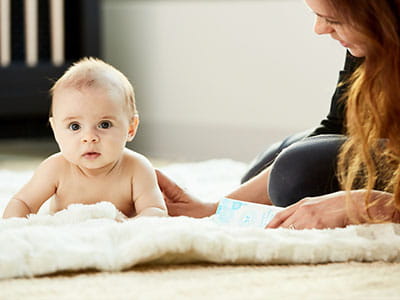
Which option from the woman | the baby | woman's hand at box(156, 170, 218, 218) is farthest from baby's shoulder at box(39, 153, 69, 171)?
the woman

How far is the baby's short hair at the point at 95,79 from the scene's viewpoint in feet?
4.78

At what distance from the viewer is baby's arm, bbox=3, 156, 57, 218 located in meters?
1.49

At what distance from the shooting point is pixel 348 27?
1.19 m

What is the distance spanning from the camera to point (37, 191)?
150cm

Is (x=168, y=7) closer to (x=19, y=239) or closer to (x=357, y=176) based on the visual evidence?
(x=357, y=176)

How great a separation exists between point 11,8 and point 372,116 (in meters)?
2.36

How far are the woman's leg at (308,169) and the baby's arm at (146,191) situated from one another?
21cm

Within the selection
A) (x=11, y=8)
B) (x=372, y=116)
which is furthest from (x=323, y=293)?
(x=11, y=8)

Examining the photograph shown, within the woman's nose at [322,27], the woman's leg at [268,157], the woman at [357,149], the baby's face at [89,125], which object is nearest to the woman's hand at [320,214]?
the woman at [357,149]

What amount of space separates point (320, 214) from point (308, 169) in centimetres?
15

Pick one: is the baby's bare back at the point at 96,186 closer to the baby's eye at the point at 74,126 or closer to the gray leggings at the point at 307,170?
the baby's eye at the point at 74,126

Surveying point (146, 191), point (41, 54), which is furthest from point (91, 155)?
point (41, 54)

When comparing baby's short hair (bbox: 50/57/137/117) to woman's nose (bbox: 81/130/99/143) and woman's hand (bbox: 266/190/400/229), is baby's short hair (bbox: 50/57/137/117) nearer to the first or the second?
woman's nose (bbox: 81/130/99/143)

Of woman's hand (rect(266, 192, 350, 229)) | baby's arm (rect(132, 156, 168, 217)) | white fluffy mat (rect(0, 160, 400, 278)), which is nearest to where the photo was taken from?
white fluffy mat (rect(0, 160, 400, 278))
